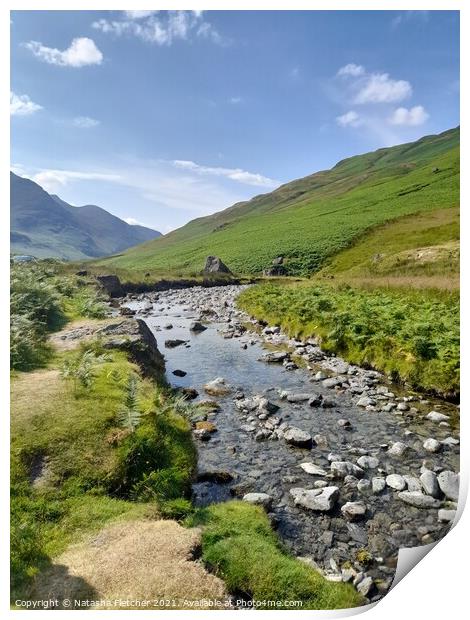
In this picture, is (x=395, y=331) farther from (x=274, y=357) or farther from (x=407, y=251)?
(x=407, y=251)

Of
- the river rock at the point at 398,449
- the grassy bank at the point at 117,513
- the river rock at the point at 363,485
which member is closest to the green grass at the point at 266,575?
the grassy bank at the point at 117,513

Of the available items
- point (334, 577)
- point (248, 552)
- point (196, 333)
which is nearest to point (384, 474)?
point (334, 577)

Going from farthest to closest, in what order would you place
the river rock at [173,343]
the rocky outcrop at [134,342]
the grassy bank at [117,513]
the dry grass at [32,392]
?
the river rock at [173,343] < the rocky outcrop at [134,342] < the dry grass at [32,392] < the grassy bank at [117,513]

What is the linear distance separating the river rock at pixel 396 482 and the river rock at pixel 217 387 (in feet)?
20.8

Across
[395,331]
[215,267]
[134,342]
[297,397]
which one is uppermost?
[215,267]

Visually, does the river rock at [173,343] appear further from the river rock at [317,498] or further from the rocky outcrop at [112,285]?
the rocky outcrop at [112,285]

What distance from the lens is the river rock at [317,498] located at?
24.4ft

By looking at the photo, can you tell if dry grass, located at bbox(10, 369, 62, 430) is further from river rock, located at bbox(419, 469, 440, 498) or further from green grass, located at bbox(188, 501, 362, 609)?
river rock, located at bbox(419, 469, 440, 498)

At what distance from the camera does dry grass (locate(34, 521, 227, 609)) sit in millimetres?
5301

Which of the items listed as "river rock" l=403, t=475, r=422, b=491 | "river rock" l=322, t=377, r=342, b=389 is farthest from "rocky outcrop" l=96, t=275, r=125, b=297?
"river rock" l=403, t=475, r=422, b=491

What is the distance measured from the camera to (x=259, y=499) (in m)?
7.65

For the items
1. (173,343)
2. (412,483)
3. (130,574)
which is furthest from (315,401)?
(173,343)

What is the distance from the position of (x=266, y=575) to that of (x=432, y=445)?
19.2ft

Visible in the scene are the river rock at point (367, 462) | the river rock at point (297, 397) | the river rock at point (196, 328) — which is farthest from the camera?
the river rock at point (196, 328)
